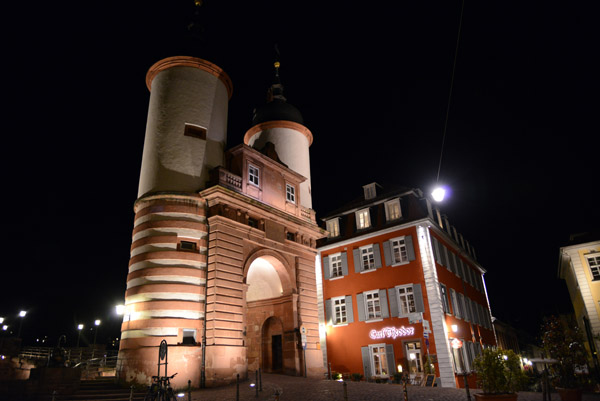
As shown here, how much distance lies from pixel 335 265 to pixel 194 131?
54.6 feet

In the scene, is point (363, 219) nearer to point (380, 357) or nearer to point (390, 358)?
point (380, 357)

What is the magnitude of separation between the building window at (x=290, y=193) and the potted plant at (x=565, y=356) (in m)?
15.8

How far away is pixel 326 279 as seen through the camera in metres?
34.0

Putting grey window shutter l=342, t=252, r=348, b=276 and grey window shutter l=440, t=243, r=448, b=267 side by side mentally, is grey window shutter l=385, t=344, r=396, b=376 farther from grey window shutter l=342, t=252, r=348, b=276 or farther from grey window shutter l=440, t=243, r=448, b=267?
grey window shutter l=440, t=243, r=448, b=267

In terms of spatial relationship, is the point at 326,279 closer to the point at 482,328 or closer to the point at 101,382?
the point at 482,328

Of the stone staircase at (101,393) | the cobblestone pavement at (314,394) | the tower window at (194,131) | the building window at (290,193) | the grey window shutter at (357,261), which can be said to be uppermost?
the tower window at (194,131)

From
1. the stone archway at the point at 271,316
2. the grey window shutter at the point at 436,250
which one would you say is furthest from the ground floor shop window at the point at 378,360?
the stone archway at the point at 271,316

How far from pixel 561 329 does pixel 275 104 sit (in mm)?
24596

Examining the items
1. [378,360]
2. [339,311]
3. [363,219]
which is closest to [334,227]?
[363,219]

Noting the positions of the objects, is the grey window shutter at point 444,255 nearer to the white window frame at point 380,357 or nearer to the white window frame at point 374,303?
the white window frame at point 374,303

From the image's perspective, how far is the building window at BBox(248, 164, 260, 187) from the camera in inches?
959

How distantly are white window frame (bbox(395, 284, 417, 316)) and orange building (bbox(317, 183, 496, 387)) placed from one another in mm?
66

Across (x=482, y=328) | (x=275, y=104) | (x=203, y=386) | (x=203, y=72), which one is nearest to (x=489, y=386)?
(x=203, y=386)

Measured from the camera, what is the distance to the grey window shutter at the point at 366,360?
28.2 meters
